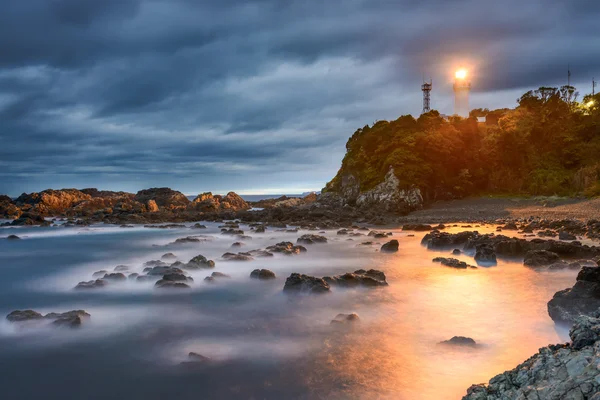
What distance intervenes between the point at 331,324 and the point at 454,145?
123 feet

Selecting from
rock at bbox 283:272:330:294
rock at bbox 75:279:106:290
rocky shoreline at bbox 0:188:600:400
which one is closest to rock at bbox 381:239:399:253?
rocky shoreline at bbox 0:188:600:400

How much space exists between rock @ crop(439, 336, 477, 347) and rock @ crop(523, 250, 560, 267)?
7.66 m

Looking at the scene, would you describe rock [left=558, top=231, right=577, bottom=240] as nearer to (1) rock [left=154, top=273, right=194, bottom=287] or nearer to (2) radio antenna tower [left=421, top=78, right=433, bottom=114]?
(1) rock [left=154, top=273, right=194, bottom=287]

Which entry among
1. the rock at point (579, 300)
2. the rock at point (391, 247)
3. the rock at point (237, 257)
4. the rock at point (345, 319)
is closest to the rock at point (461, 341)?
the rock at point (345, 319)

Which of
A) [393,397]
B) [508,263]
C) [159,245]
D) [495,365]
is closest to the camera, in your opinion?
[393,397]

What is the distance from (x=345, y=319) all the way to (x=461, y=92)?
6704cm

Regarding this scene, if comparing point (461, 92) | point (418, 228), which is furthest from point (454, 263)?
point (461, 92)

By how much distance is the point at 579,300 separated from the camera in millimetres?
7742

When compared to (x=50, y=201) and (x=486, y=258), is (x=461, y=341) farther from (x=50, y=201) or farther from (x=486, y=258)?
(x=50, y=201)

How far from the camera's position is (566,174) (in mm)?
36188

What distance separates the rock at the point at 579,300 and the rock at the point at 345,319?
3912 millimetres

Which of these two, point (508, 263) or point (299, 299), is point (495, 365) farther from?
point (508, 263)

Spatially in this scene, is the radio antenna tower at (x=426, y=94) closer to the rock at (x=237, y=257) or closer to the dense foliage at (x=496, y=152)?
the dense foliage at (x=496, y=152)

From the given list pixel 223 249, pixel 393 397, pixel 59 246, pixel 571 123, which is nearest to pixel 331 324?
pixel 393 397
